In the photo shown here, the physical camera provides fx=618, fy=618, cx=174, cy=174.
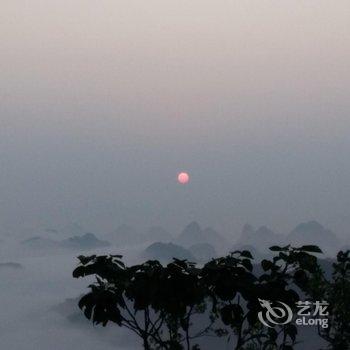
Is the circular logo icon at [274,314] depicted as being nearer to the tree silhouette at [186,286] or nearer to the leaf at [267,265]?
the tree silhouette at [186,286]

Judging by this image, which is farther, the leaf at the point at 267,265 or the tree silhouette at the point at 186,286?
the leaf at the point at 267,265

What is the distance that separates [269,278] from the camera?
30.4ft

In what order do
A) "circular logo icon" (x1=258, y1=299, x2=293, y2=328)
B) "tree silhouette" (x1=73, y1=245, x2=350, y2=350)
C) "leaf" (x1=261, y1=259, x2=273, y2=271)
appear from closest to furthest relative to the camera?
"tree silhouette" (x1=73, y1=245, x2=350, y2=350) → "circular logo icon" (x1=258, y1=299, x2=293, y2=328) → "leaf" (x1=261, y1=259, x2=273, y2=271)

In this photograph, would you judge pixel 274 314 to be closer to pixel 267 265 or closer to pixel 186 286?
pixel 267 265

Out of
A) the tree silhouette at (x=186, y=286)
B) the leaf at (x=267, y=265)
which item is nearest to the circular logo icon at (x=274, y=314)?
the tree silhouette at (x=186, y=286)

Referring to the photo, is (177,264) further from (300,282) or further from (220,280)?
(300,282)

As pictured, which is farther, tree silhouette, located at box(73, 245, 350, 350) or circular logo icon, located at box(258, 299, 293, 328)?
circular logo icon, located at box(258, 299, 293, 328)

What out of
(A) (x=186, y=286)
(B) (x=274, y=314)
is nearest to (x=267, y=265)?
(B) (x=274, y=314)

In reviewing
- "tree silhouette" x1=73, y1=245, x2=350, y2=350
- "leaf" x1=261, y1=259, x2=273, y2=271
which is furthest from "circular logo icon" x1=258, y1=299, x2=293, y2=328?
"leaf" x1=261, y1=259, x2=273, y2=271

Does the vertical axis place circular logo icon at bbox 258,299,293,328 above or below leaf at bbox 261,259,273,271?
below

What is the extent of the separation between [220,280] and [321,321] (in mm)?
3115

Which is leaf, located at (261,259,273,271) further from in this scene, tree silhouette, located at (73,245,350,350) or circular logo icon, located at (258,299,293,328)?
circular logo icon, located at (258,299,293,328)

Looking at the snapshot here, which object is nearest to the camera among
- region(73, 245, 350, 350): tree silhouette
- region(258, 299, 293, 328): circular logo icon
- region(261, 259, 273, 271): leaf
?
region(73, 245, 350, 350): tree silhouette

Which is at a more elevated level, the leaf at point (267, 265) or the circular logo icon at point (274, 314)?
the leaf at point (267, 265)
